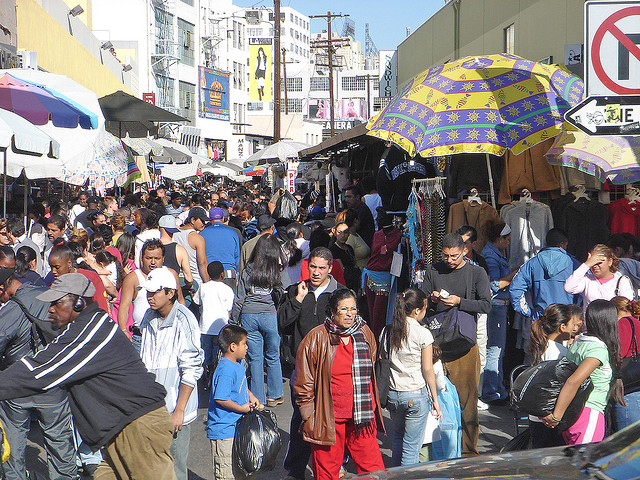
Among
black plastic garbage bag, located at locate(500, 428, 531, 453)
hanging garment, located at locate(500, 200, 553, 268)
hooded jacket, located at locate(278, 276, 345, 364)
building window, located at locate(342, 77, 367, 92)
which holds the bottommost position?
black plastic garbage bag, located at locate(500, 428, 531, 453)

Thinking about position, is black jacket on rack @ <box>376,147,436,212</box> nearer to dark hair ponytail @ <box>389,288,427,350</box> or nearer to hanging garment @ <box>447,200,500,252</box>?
hanging garment @ <box>447,200,500,252</box>

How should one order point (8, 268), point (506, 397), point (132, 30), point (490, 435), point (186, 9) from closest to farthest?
point (8, 268)
point (490, 435)
point (506, 397)
point (132, 30)
point (186, 9)

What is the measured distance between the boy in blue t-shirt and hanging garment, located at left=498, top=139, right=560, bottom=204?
17.0 feet

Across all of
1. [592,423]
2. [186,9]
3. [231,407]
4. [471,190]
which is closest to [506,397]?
[471,190]

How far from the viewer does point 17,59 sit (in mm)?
15992

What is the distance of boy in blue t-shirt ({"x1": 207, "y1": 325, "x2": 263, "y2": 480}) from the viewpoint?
550cm

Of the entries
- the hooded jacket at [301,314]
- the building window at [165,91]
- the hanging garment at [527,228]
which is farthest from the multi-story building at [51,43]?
the building window at [165,91]

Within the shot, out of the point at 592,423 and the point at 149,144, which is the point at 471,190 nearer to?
the point at 592,423

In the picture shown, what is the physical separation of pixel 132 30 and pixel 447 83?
46.7 metres

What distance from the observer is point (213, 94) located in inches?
2650

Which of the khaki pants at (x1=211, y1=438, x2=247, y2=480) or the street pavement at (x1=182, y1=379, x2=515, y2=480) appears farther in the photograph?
the street pavement at (x1=182, y1=379, x2=515, y2=480)

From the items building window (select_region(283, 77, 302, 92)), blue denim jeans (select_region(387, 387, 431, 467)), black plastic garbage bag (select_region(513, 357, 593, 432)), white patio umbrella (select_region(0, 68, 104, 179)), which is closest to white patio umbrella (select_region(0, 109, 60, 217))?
white patio umbrella (select_region(0, 68, 104, 179))

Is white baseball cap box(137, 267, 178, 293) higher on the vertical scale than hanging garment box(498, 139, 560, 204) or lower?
lower

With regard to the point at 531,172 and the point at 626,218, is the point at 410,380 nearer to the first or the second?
the point at 626,218
